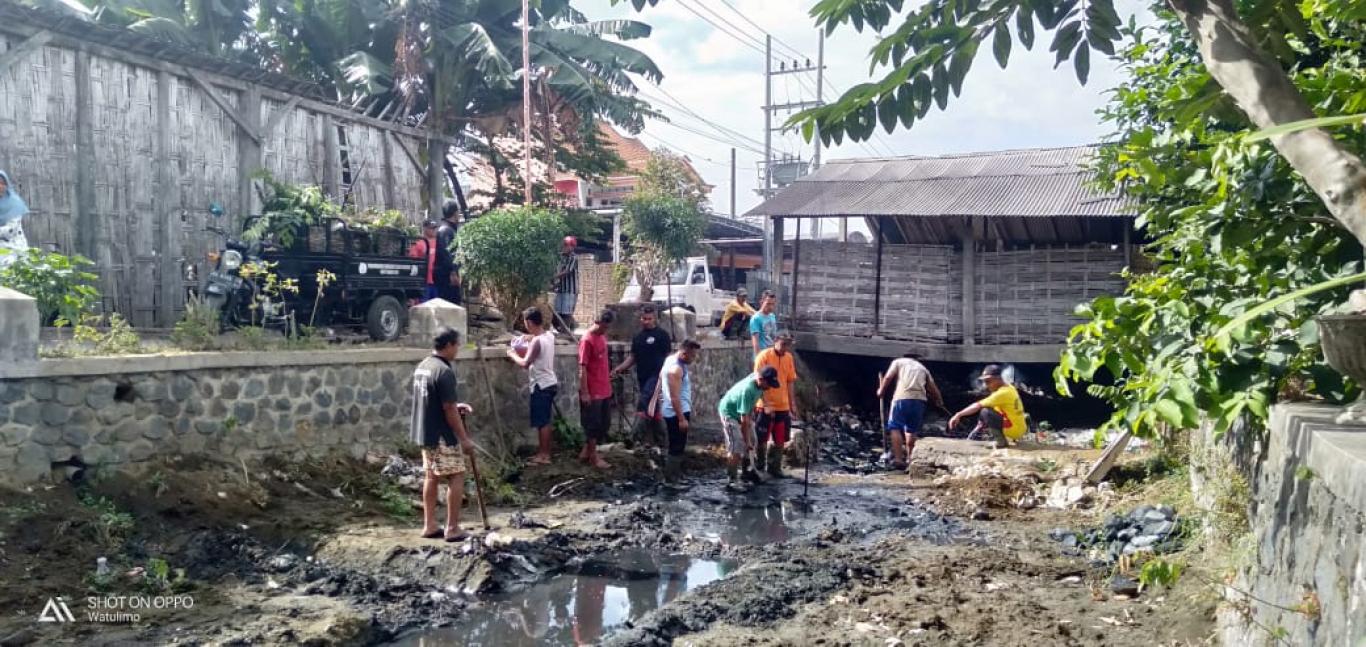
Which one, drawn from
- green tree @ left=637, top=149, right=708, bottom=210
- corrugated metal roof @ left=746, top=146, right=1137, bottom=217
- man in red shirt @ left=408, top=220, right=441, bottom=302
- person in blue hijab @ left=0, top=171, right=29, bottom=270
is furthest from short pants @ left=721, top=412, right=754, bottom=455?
green tree @ left=637, top=149, right=708, bottom=210

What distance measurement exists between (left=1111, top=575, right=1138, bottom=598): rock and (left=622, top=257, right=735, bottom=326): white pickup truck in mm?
14813

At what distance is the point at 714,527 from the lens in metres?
9.04

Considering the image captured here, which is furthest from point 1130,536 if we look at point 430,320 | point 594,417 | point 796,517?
point 430,320

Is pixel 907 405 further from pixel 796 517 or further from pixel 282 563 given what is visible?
pixel 282 563

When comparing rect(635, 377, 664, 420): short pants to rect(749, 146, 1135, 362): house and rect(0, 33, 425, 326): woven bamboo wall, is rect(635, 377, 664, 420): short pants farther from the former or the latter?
rect(749, 146, 1135, 362): house

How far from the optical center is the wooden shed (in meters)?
9.97

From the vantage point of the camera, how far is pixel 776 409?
11180mm

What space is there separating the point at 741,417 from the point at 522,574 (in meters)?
4.29

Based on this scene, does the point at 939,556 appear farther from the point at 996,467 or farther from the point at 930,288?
the point at 930,288

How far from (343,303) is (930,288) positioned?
1111cm

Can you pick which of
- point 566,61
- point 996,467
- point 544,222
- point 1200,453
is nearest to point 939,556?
point 1200,453

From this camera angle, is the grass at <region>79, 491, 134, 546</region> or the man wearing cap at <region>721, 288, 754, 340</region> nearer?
the grass at <region>79, 491, 134, 546</region>

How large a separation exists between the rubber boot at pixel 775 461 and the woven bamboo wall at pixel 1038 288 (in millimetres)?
7513

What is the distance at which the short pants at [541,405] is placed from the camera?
34.6 feet
